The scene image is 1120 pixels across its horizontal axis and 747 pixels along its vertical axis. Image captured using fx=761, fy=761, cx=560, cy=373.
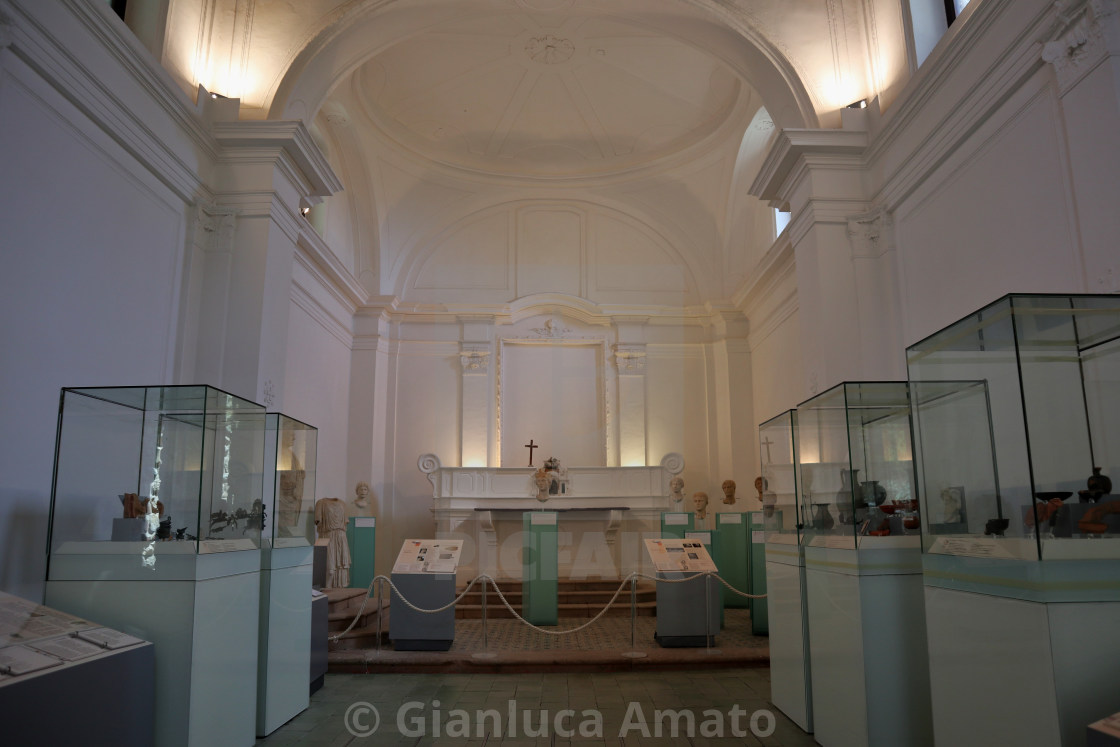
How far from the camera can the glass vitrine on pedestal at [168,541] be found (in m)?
4.79

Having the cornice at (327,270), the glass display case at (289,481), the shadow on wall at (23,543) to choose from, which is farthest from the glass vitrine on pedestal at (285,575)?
the cornice at (327,270)

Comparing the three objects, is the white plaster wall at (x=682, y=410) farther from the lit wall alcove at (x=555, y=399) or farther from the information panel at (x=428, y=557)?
the information panel at (x=428, y=557)

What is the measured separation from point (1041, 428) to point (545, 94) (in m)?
12.1

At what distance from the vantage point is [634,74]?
1348 centimetres

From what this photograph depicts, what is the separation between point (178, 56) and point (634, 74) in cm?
761

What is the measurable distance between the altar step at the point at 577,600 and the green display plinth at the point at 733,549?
47.0 inches

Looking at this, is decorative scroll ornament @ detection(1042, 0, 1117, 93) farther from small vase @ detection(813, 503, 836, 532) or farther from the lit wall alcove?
the lit wall alcove

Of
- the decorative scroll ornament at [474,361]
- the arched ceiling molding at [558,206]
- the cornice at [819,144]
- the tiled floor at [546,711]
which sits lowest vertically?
the tiled floor at [546,711]

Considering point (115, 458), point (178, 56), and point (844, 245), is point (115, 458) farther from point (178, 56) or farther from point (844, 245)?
point (844, 245)

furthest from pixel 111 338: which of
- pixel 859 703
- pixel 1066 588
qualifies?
pixel 1066 588

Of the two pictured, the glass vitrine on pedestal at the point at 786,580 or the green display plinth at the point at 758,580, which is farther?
the green display plinth at the point at 758,580

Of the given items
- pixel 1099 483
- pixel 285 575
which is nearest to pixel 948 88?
pixel 1099 483

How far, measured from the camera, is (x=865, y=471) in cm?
530

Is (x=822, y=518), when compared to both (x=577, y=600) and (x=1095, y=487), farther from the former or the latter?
(x=577, y=600)
